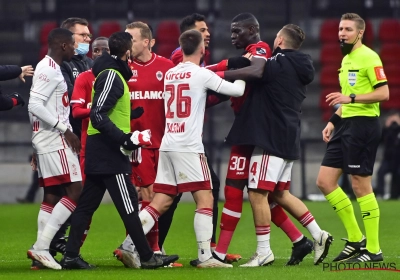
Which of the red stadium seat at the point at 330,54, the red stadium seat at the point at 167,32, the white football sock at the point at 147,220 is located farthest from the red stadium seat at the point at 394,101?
the white football sock at the point at 147,220

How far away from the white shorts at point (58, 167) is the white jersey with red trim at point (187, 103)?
87cm

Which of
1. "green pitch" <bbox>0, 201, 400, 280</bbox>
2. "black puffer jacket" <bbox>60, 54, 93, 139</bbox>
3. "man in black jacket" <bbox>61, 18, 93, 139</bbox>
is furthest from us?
"man in black jacket" <bbox>61, 18, 93, 139</bbox>

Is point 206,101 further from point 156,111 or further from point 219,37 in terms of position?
point 219,37

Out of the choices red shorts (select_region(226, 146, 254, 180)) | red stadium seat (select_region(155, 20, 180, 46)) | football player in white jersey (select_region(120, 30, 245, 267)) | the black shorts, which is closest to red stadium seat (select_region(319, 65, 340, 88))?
red stadium seat (select_region(155, 20, 180, 46))

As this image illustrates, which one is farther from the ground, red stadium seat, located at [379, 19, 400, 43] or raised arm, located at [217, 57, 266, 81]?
red stadium seat, located at [379, 19, 400, 43]

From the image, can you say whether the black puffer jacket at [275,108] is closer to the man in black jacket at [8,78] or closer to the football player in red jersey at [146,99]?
the football player in red jersey at [146,99]

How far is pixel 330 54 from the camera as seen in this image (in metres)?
17.1

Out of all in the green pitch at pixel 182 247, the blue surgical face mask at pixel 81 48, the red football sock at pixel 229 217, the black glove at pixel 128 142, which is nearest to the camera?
the green pitch at pixel 182 247

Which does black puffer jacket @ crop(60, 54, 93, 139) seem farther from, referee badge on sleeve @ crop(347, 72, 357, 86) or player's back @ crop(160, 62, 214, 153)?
referee badge on sleeve @ crop(347, 72, 357, 86)

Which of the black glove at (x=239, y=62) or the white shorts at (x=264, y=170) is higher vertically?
the black glove at (x=239, y=62)

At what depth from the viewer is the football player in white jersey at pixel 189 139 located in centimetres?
767

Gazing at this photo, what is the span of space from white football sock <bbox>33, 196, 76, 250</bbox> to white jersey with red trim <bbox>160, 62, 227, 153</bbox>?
94 cm

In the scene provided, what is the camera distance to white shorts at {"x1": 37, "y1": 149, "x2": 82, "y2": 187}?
317 inches

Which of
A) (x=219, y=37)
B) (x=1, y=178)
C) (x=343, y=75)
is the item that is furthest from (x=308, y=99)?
(x=343, y=75)
